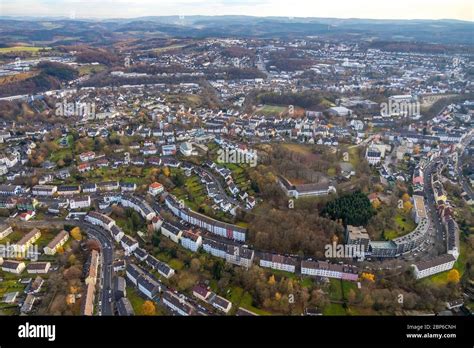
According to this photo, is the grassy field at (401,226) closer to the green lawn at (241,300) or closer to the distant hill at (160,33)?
the green lawn at (241,300)

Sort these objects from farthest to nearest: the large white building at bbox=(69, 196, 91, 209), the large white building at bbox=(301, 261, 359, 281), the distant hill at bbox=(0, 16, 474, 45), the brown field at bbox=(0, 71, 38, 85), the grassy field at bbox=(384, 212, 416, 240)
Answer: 1. the distant hill at bbox=(0, 16, 474, 45)
2. the brown field at bbox=(0, 71, 38, 85)
3. the large white building at bbox=(69, 196, 91, 209)
4. the grassy field at bbox=(384, 212, 416, 240)
5. the large white building at bbox=(301, 261, 359, 281)

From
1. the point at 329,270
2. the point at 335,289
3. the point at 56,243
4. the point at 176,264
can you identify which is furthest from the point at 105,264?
the point at 335,289

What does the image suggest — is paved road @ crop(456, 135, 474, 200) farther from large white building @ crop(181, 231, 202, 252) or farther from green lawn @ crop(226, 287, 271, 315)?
large white building @ crop(181, 231, 202, 252)

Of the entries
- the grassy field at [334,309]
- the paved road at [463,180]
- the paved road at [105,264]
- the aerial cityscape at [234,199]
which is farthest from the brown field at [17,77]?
the paved road at [463,180]

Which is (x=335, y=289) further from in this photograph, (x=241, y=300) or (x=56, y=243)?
(x=56, y=243)

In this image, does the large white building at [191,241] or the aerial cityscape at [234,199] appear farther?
the large white building at [191,241]

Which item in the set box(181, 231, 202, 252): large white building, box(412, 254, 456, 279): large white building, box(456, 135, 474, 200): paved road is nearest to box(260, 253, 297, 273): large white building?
box(181, 231, 202, 252): large white building

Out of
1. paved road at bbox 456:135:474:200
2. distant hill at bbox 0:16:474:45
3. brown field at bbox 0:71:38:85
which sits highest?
distant hill at bbox 0:16:474:45
